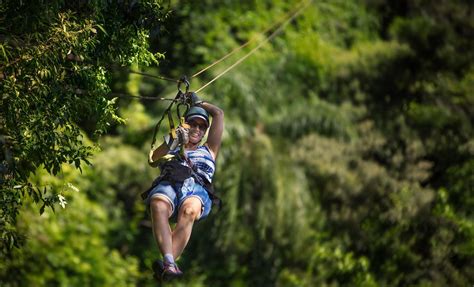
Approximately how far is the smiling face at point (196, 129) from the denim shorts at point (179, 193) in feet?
1.30

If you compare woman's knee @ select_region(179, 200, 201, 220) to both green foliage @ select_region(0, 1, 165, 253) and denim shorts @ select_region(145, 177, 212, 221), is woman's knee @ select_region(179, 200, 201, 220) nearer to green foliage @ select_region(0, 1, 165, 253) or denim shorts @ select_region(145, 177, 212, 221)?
denim shorts @ select_region(145, 177, 212, 221)

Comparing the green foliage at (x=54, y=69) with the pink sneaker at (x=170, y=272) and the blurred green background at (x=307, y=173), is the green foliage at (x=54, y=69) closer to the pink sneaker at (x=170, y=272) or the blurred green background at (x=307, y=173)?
the pink sneaker at (x=170, y=272)

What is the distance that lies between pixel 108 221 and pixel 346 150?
4.46m

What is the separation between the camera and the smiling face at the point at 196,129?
993 centimetres

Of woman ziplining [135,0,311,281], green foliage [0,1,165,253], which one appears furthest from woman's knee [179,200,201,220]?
green foliage [0,1,165,253]

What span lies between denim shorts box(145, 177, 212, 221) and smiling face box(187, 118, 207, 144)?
15.6 inches

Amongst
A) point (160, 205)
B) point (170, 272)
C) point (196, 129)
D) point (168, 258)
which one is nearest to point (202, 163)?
point (196, 129)

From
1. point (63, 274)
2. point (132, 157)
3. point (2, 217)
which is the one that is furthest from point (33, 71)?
point (132, 157)

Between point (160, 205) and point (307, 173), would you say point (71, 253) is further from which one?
point (160, 205)

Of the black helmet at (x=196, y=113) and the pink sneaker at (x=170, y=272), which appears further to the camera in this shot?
the black helmet at (x=196, y=113)

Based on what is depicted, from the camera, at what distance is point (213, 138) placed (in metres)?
10.3

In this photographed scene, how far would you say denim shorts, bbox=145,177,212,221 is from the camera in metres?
9.59

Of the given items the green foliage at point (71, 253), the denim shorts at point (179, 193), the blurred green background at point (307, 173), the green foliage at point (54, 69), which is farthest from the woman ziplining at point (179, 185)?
the blurred green background at point (307, 173)

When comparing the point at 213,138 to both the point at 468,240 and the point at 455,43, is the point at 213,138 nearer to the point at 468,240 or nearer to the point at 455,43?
the point at 468,240
